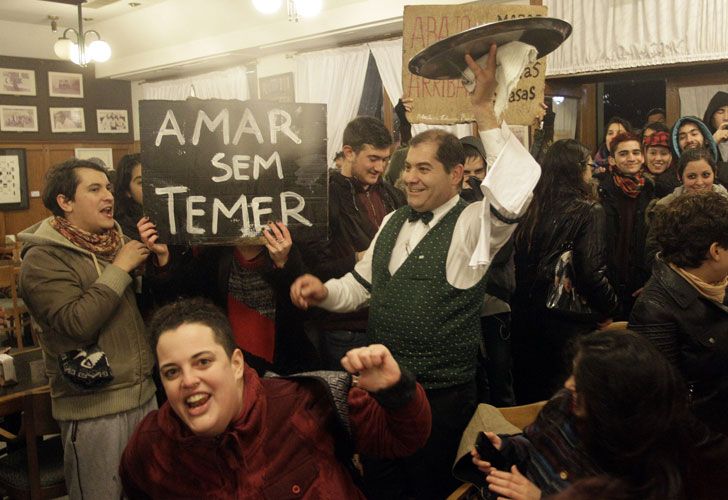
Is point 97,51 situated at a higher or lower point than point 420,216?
higher

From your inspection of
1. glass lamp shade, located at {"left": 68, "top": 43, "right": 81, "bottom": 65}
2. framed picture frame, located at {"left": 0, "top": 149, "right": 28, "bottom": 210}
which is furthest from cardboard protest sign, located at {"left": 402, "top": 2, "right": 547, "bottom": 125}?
framed picture frame, located at {"left": 0, "top": 149, "right": 28, "bottom": 210}

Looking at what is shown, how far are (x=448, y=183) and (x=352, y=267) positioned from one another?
641mm

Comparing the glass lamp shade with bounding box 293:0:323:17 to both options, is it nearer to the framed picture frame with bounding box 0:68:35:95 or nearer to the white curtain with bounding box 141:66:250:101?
the white curtain with bounding box 141:66:250:101

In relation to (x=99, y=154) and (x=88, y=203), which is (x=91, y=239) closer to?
(x=88, y=203)

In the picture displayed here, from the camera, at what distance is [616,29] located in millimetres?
4449

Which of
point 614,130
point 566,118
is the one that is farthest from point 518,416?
point 566,118

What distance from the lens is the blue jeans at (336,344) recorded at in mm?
2682

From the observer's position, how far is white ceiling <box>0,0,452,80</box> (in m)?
6.18

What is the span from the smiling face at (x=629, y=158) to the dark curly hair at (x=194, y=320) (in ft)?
9.25

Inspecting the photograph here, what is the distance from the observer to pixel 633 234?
360 cm

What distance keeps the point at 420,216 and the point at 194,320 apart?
3.27 ft

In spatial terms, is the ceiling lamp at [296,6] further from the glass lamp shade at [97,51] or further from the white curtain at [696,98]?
the white curtain at [696,98]

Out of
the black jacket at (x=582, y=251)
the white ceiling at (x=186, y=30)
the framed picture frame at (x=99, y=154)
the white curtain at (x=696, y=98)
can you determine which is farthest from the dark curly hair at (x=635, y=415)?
the framed picture frame at (x=99, y=154)

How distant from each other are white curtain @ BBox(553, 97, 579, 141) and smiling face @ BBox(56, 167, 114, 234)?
3.77 metres
